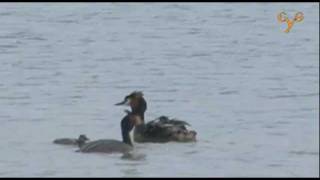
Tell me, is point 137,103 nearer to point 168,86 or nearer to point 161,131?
point 161,131

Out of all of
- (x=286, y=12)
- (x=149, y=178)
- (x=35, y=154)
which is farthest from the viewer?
(x=286, y=12)

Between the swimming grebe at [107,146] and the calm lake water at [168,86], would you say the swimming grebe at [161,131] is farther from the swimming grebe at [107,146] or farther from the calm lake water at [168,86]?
the swimming grebe at [107,146]

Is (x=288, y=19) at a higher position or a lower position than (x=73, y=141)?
higher

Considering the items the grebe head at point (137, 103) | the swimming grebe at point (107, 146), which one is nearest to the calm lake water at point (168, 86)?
the swimming grebe at point (107, 146)

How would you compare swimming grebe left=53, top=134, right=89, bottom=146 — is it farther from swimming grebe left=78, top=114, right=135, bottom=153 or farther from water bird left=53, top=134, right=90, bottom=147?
swimming grebe left=78, top=114, right=135, bottom=153

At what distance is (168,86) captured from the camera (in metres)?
22.0

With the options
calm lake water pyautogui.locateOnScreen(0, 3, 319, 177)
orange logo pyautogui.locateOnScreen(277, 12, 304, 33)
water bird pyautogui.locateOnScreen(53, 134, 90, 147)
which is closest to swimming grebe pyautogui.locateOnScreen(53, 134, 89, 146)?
water bird pyautogui.locateOnScreen(53, 134, 90, 147)

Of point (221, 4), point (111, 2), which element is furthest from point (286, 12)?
point (111, 2)

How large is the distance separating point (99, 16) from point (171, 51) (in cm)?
859

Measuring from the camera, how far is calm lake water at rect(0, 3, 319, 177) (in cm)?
1582

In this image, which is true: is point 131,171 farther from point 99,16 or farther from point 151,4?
point 151,4

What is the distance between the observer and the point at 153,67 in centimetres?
2453

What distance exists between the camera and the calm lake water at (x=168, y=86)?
51.9 feet

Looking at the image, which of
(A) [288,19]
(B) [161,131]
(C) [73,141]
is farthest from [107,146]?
(A) [288,19]
